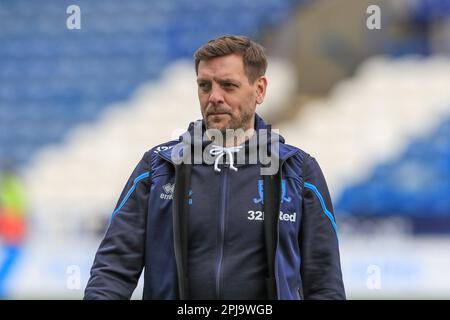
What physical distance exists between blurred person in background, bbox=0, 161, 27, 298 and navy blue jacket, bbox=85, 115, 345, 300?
541 cm

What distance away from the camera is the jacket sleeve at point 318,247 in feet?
6.30

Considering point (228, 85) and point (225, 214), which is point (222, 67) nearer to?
point (228, 85)

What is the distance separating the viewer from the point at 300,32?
763 centimetres

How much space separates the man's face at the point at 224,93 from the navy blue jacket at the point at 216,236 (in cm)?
11

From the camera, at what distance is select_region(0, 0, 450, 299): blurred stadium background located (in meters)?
7.04

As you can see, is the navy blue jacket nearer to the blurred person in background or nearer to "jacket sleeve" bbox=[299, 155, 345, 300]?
"jacket sleeve" bbox=[299, 155, 345, 300]

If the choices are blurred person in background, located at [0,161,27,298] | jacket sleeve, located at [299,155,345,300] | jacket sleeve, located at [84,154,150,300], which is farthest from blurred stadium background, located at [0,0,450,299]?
jacket sleeve, located at [84,154,150,300]

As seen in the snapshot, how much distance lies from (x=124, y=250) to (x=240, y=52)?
1.73ft

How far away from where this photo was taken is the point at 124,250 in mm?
1932

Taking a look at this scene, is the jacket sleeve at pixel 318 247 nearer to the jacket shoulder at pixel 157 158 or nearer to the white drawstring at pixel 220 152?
the white drawstring at pixel 220 152

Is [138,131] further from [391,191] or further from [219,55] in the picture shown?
[219,55]

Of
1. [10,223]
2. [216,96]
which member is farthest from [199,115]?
[216,96]

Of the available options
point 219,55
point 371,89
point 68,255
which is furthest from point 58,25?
point 219,55
